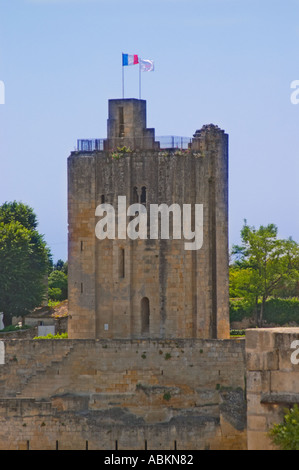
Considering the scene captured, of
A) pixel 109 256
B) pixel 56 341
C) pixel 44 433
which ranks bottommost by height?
pixel 44 433

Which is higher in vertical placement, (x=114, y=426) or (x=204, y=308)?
(x=204, y=308)

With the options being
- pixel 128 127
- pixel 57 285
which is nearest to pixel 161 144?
pixel 128 127

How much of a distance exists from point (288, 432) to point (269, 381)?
1797mm

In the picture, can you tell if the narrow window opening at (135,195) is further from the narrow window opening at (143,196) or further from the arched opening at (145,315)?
the arched opening at (145,315)

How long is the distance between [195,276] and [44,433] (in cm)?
1081

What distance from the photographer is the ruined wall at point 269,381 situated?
123 ft

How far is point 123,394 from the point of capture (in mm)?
53812

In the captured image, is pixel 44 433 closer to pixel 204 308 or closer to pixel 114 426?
pixel 114 426

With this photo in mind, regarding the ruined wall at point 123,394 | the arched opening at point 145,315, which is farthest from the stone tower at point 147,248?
the ruined wall at point 123,394

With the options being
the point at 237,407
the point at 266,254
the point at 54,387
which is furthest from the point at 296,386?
the point at 266,254

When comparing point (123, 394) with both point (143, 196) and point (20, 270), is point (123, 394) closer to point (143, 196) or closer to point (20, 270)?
point (143, 196)

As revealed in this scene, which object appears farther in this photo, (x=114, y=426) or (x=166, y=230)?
(x=166, y=230)

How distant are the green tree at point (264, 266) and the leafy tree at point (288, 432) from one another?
35.6m

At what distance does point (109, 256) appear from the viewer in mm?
58000
